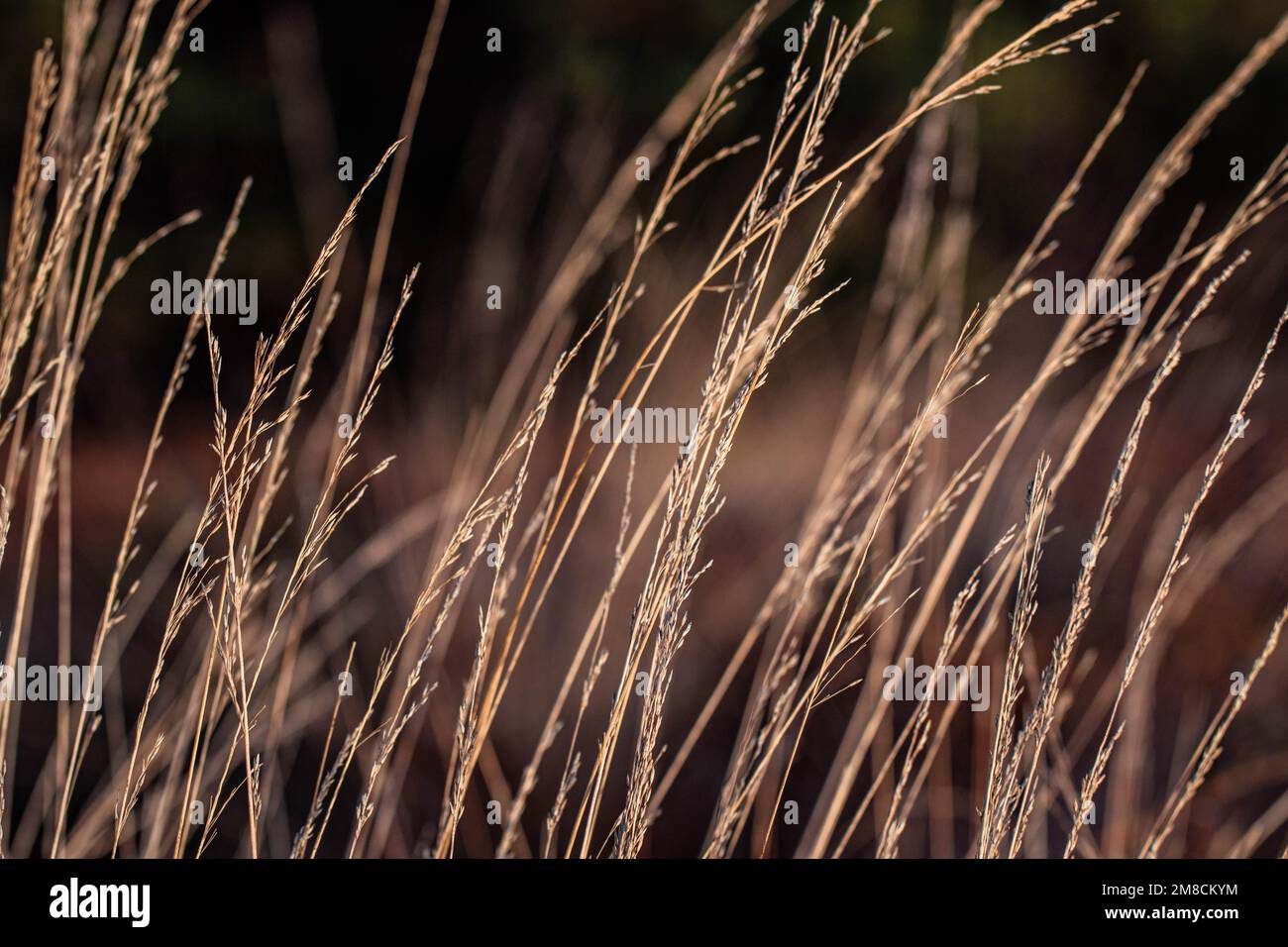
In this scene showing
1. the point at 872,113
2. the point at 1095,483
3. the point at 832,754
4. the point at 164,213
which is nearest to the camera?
the point at 872,113

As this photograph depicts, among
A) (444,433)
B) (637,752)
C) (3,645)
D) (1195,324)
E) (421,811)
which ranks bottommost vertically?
(421,811)

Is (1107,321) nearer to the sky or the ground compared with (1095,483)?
nearer to the sky

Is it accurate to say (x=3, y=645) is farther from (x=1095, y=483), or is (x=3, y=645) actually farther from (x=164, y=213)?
(x=1095, y=483)

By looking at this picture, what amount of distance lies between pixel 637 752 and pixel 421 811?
70.0 inches

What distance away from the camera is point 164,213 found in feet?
7.98

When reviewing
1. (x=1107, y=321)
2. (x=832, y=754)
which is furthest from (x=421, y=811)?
(x=1107, y=321)

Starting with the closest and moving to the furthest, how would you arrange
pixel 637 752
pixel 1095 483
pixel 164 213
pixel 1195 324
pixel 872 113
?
1. pixel 637 752
2. pixel 872 113
3. pixel 164 213
4. pixel 1195 324
5. pixel 1095 483

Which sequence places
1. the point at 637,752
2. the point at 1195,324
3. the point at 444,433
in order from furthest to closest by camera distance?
1. the point at 1195,324
2. the point at 444,433
3. the point at 637,752

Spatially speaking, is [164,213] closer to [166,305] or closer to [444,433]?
[166,305]

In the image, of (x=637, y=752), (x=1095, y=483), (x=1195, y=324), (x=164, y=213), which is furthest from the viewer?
(x=1095, y=483)

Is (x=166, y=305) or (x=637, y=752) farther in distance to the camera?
(x=166, y=305)
